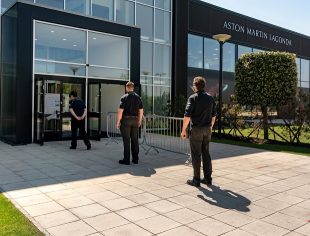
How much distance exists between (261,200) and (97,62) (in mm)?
9417

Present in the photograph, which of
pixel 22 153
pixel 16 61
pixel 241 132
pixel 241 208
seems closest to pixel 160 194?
pixel 241 208

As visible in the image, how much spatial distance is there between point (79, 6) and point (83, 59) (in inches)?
145

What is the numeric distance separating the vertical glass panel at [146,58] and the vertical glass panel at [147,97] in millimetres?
704

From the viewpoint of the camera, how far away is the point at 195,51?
22.1 m

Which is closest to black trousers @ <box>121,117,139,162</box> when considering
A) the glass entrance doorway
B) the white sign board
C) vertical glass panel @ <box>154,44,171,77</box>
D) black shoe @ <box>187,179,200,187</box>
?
black shoe @ <box>187,179,200,187</box>

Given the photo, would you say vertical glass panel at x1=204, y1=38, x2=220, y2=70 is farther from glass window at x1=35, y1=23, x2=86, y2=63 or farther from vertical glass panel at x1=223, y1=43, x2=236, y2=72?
glass window at x1=35, y1=23, x2=86, y2=63

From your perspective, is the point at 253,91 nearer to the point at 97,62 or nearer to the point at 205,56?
the point at 97,62

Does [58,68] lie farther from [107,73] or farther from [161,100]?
[161,100]

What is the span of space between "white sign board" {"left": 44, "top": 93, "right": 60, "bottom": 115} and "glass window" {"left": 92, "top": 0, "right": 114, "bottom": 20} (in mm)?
5717

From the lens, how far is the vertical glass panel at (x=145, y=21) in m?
17.5

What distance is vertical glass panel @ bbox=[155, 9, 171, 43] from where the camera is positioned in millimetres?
18344

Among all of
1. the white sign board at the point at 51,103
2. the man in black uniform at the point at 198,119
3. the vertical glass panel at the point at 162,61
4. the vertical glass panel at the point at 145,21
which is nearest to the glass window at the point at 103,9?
the vertical glass panel at the point at 145,21

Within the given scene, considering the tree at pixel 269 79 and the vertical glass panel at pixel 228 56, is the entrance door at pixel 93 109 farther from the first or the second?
the vertical glass panel at pixel 228 56

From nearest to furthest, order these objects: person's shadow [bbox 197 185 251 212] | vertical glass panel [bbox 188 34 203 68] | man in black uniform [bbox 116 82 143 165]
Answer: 1. person's shadow [bbox 197 185 251 212]
2. man in black uniform [bbox 116 82 143 165]
3. vertical glass panel [bbox 188 34 203 68]
